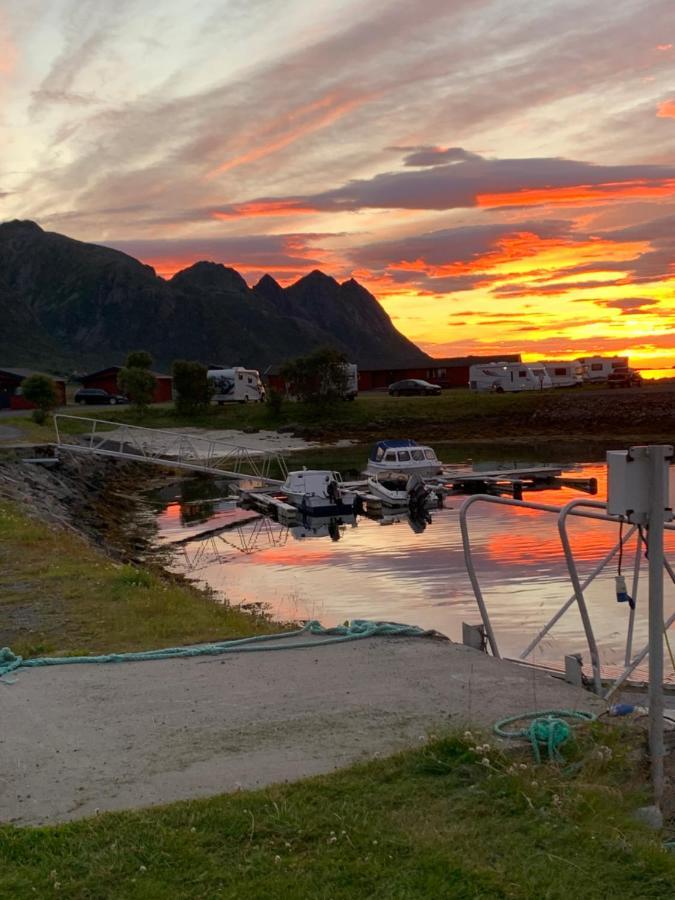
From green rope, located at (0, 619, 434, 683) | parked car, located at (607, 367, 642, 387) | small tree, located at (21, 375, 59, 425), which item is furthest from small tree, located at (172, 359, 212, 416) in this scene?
green rope, located at (0, 619, 434, 683)

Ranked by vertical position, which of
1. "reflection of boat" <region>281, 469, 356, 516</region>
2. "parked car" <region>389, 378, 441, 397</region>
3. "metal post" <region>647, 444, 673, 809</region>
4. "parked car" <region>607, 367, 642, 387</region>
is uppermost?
"parked car" <region>607, 367, 642, 387</region>

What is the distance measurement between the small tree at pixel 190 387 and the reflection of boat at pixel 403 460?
1390 inches

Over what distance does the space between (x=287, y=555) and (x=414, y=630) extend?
1803 cm

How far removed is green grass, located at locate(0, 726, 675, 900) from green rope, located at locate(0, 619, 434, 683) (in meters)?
3.57

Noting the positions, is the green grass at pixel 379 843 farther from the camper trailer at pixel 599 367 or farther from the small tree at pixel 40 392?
the camper trailer at pixel 599 367

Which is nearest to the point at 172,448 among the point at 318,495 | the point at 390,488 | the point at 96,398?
the point at 390,488

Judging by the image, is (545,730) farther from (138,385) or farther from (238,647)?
(138,385)

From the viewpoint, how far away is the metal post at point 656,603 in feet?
22.1

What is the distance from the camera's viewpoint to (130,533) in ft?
108

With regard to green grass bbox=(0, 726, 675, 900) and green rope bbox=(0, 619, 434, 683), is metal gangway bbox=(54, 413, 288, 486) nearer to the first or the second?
green rope bbox=(0, 619, 434, 683)

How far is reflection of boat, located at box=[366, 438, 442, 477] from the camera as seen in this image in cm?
4406

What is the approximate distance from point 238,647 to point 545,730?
12.9 ft

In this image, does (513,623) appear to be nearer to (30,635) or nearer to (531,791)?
(30,635)

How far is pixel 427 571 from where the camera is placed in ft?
77.4
